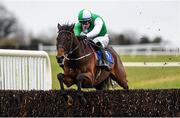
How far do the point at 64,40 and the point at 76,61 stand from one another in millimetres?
695

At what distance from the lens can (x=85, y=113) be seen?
27.0 ft

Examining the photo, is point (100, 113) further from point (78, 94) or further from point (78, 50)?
point (78, 50)

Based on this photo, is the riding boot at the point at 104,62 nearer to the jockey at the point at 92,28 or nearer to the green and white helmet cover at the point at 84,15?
the jockey at the point at 92,28

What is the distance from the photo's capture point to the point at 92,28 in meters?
9.46

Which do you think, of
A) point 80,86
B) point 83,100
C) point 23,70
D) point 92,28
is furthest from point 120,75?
point 83,100

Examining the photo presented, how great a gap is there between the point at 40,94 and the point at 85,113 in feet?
2.33

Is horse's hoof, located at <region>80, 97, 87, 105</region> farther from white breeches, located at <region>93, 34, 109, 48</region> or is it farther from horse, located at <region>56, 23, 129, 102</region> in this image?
white breeches, located at <region>93, 34, 109, 48</region>

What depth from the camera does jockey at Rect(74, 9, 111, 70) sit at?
30.3 feet

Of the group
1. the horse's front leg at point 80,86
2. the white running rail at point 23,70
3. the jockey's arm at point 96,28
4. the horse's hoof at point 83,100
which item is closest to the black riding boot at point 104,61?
the jockey's arm at point 96,28

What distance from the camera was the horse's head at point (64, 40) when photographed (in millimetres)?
7859

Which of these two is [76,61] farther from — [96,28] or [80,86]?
[96,28]

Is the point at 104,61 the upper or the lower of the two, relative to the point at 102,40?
lower

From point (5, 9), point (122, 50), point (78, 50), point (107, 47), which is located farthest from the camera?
point (5, 9)

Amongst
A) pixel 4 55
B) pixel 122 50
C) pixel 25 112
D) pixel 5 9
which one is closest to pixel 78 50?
pixel 25 112
